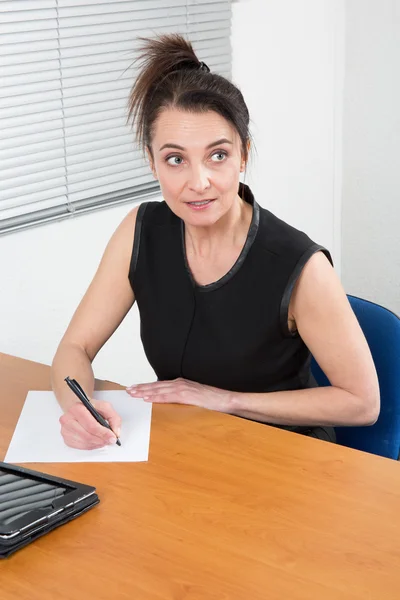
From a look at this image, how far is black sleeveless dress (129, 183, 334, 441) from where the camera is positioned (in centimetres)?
198

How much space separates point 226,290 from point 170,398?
29 centimetres

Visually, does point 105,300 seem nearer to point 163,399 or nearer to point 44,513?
point 163,399

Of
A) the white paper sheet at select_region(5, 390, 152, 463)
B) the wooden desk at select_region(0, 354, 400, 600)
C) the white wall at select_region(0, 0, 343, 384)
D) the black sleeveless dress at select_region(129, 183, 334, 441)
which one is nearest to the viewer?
the wooden desk at select_region(0, 354, 400, 600)

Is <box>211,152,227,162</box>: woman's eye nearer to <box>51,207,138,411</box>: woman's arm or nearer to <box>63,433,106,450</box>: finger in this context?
<box>51,207,138,411</box>: woman's arm

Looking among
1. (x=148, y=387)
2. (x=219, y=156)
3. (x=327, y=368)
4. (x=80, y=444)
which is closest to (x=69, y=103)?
(x=219, y=156)

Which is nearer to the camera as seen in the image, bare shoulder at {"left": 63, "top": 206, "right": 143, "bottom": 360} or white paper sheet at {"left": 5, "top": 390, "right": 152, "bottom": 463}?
white paper sheet at {"left": 5, "top": 390, "right": 152, "bottom": 463}

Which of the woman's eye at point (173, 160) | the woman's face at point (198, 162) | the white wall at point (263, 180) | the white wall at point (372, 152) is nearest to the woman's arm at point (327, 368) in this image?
the woman's face at point (198, 162)

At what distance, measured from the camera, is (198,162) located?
192 centimetres

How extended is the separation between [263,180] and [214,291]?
1930 mm

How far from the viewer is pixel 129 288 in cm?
218

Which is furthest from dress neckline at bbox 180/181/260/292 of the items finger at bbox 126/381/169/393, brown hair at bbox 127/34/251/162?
finger at bbox 126/381/169/393

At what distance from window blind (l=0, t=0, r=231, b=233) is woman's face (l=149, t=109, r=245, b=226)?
0.99 meters

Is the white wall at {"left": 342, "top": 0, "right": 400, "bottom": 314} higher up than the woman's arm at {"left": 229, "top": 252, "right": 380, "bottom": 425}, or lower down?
higher up

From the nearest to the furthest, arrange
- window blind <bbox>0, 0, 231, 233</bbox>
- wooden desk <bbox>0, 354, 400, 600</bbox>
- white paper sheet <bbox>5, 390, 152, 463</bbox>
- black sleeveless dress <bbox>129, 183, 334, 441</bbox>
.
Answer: wooden desk <bbox>0, 354, 400, 600</bbox> < white paper sheet <bbox>5, 390, 152, 463</bbox> < black sleeveless dress <bbox>129, 183, 334, 441</bbox> < window blind <bbox>0, 0, 231, 233</bbox>
